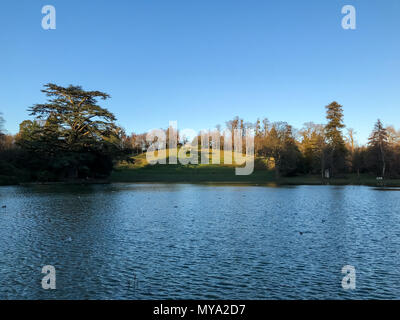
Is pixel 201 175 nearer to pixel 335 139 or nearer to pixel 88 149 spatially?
pixel 88 149

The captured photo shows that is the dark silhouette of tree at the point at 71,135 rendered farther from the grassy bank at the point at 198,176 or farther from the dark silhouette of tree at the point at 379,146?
the dark silhouette of tree at the point at 379,146

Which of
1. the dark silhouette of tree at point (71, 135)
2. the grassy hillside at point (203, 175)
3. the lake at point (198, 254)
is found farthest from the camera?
the grassy hillside at point (203, 175)

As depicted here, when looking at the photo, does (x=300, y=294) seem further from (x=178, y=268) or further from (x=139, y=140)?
(x=139, y=140)

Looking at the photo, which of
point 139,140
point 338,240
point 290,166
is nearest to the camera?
point 338,240

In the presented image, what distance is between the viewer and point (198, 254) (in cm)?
1299

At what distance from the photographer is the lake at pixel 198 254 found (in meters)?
9.38

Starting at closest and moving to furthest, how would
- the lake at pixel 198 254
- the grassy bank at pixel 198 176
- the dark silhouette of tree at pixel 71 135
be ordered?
the lake at pixel 198 254 < the dark silhouette of tree at pixel 71 135 < the grassy bank at pixel 198 176

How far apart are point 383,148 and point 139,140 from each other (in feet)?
313

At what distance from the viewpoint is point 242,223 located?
19938 mm

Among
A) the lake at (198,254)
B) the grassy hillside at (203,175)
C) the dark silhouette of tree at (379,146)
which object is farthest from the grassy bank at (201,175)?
the lake at (198,254)

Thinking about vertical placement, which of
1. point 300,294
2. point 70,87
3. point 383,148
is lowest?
point 300,294
